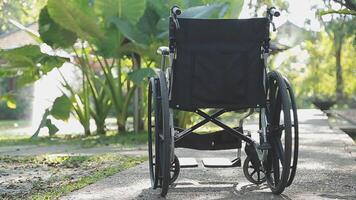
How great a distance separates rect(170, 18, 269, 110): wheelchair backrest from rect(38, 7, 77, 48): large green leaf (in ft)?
22.2

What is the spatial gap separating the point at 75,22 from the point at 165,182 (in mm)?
6346

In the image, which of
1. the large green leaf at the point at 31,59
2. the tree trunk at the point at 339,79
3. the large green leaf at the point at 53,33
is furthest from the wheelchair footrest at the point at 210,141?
the tree trunk at the point at 339,79

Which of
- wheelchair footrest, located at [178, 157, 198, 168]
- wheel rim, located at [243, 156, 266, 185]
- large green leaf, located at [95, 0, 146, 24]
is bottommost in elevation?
wheel rim, located at [243, 156, 266, 185]

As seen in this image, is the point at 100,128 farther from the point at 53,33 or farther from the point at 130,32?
the point at 130,32

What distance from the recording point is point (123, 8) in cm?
1004

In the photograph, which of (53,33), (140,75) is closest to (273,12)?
(140,75)

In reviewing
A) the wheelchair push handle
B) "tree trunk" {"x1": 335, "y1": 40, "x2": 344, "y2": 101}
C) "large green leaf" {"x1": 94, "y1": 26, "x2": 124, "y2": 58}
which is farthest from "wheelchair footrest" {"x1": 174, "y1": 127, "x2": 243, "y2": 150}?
"tree trunk" {"x1": 335, "y1": 40, "x2": 344, "y2": 101}

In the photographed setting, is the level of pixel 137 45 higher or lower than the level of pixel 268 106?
higher

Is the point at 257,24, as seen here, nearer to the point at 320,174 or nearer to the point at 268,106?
the point at 268,106

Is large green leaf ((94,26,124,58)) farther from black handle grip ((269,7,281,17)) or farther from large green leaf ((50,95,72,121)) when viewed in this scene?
black handle grip ((269,7,281,17))

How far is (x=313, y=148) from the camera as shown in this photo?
25.7 ft

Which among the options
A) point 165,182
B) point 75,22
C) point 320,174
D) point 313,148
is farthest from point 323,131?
point 165,182

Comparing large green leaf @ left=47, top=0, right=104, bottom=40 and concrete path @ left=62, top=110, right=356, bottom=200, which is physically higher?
large green leaf @ left=47, top=0, right=104, bottom=40

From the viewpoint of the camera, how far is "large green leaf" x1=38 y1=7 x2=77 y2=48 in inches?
426
